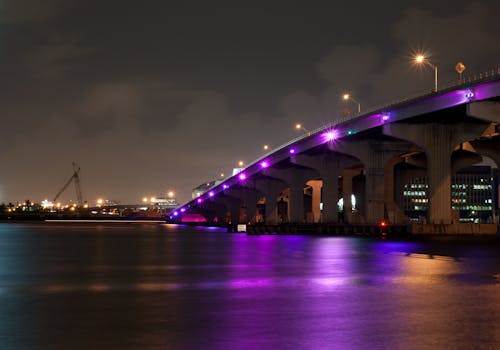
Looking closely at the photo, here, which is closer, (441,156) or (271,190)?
(441,156)

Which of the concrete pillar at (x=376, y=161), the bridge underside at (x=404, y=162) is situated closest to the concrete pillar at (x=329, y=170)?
the bridge underside at (x=404, y=162)

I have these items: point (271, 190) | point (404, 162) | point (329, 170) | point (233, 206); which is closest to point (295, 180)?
point (329, 170)

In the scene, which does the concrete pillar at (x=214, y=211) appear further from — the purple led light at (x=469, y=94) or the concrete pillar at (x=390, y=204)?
the purple led light at (x=469, y=94)

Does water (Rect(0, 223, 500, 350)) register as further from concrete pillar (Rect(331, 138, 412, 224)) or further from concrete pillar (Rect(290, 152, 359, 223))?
concrete pillar (Rect(290, 152, 359, 223))

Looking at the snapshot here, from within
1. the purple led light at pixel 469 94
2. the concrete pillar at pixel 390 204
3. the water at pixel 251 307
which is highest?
the purple led light at pixel 469 94

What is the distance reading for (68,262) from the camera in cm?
3734

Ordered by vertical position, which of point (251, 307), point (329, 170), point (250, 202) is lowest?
point (251, 307)

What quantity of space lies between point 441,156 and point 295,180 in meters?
55.1

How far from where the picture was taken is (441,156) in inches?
2682

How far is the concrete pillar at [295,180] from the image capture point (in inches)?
4722

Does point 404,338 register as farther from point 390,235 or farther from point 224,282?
point 390,235

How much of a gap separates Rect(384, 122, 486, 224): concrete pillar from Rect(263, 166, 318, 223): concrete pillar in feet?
169

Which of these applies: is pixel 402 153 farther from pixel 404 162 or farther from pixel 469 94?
pixel 469 94

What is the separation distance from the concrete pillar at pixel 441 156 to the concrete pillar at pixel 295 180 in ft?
169
